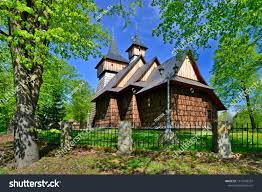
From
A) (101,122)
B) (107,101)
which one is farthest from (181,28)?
(101,122)

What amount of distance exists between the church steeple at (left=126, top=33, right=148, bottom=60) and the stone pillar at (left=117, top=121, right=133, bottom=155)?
1123 inches

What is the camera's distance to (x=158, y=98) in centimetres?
2444

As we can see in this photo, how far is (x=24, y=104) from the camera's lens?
31.1 ft

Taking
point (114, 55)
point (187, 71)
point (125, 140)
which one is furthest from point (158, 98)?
point (114, 55)

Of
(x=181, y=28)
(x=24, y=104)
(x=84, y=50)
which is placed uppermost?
(x=181, y=28)

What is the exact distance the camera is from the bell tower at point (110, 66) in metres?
39.4

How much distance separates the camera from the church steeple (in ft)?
126

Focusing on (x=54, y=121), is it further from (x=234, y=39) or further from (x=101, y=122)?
(x=234, y=39)

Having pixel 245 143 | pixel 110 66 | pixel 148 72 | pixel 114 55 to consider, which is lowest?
pixel 245 143

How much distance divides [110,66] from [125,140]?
30354 mm

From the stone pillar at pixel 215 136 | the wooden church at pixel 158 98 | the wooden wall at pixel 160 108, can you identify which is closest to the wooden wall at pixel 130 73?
the wooden church at pixel 158 98

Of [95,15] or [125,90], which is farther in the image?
[125,90]

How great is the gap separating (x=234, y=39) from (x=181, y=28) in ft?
8.95

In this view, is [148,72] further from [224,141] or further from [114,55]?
[224,141]
